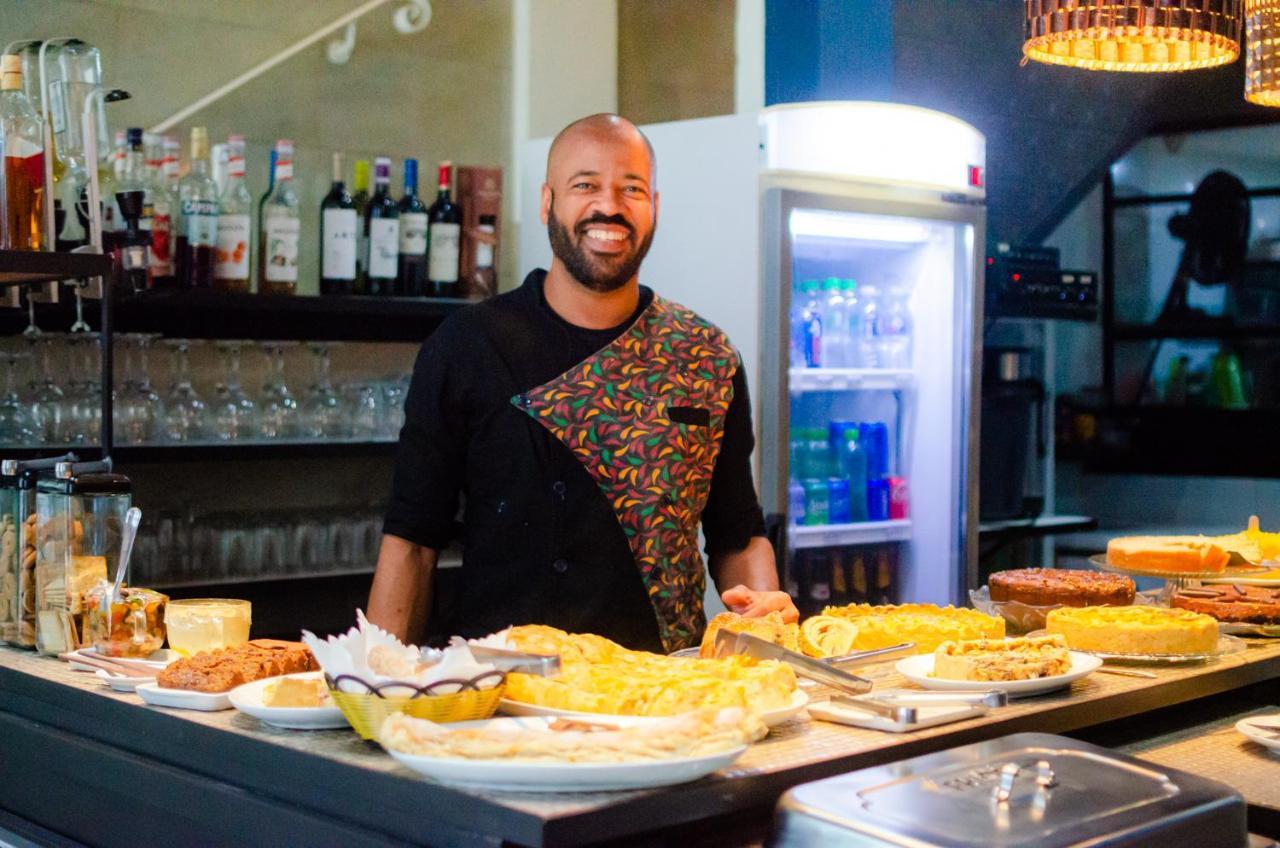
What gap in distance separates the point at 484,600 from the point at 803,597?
1.92 m

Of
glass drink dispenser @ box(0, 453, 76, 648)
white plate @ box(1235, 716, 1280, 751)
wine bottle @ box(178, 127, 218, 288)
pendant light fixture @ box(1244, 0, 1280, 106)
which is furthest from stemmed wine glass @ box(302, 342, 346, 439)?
white plate @ box(1235, 716, 1280, 751)

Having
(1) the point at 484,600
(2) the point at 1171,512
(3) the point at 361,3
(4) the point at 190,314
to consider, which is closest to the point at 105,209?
(4) the point at 190,314

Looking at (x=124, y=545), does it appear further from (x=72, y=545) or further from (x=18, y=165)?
(x=18, y=165)

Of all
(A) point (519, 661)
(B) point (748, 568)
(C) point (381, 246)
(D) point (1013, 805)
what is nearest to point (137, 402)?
(C) point (381, 246)

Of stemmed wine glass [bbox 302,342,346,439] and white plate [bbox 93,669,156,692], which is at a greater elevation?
stemmed wine glass [bbox 302,342,346,439]

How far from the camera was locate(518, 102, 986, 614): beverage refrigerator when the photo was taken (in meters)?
4.45

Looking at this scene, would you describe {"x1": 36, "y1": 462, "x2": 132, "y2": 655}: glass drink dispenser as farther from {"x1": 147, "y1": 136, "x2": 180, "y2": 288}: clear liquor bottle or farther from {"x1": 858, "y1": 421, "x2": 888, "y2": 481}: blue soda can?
{"x1": 858, "y1": 421, "x2": 888, "y2": 481}: blue soda can

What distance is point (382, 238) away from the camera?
462 cm

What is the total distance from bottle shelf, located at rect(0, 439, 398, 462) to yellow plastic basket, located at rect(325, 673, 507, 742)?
2.21 metres

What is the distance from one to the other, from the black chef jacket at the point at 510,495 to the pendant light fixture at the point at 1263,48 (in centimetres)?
139

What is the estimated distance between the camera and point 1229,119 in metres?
6.82

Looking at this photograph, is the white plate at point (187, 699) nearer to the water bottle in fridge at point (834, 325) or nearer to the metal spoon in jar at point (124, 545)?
the metal spoon in jar at point (124, 545)

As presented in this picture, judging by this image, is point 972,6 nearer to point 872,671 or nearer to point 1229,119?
point 1229,119

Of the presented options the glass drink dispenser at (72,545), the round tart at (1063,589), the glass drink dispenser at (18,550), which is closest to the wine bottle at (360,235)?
the glass drink dispenser at (18,550)
